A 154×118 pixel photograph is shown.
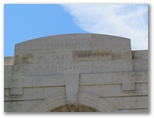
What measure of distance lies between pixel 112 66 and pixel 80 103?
1388 mm

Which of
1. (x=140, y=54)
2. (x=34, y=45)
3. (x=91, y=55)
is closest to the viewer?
(x=91, y=55)

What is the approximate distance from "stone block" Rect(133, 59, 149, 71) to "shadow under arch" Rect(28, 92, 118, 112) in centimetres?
130

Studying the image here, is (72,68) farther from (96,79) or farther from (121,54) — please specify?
(121,54)

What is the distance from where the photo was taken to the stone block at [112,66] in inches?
403

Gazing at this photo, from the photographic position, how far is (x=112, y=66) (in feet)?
33.7

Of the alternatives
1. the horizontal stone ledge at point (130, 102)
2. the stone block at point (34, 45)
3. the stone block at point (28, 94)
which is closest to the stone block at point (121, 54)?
the horizontal stone ledge at point (130, 102)

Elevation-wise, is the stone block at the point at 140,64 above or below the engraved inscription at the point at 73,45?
below

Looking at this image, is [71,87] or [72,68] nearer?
[71,87]

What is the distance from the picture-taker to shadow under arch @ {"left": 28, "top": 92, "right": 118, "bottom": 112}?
32.5ft

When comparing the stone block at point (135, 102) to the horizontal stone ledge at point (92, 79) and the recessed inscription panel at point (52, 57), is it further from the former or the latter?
the recessed inscription panel at point (52, 57)

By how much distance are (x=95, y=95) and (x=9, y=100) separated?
2.43 meters

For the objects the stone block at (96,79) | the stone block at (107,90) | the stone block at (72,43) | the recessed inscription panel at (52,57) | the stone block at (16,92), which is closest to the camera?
the stone block at (107,90)

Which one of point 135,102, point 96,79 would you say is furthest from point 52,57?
point 135,102

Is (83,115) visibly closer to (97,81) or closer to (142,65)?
(97,81)
